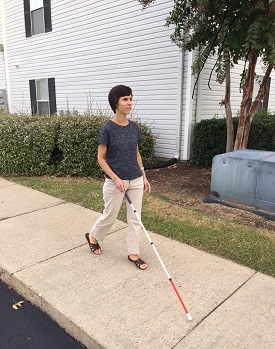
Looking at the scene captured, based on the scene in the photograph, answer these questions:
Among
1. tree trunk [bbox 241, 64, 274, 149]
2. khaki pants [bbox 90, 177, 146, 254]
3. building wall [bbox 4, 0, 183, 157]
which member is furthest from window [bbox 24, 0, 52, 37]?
khaki pants [bbox 90, 177, 146, 254]

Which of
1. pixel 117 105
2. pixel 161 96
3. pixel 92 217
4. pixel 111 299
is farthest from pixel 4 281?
pixel 161 96

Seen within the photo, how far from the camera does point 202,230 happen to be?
13.4 feet

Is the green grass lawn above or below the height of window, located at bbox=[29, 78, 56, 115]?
below

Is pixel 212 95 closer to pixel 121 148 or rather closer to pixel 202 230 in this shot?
pixel 202 230

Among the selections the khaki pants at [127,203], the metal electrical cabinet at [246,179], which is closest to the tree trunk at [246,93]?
the metal electrical cabinet at [246,179]

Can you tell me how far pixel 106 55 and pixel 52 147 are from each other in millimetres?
3981

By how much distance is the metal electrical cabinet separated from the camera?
14.9ft

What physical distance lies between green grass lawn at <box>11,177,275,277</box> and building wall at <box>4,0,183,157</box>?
139 inches

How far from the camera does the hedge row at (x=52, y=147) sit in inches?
273

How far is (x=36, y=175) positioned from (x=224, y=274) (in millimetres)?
5358

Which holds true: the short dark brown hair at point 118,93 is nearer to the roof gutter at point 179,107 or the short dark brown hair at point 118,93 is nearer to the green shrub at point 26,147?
the green shrub at point 26,147

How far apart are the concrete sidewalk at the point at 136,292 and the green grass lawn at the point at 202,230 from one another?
171mm

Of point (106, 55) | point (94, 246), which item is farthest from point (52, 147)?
point (94, 246)

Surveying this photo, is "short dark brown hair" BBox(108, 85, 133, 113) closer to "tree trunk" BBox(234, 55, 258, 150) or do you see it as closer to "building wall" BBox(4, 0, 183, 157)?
"tree trunk" BBox(234, 55, 258, 150)
